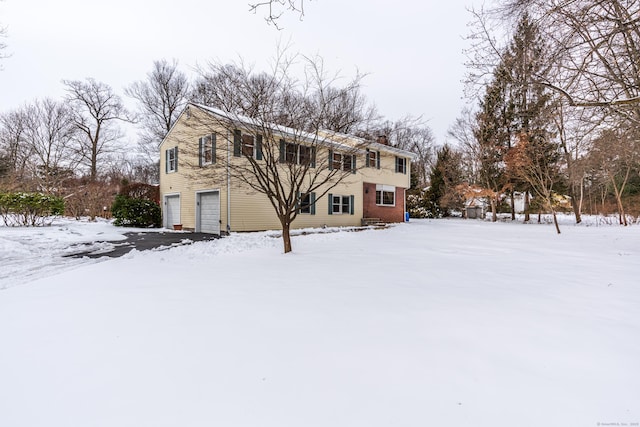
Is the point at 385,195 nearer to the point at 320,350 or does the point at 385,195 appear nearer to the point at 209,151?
the point at 209,151

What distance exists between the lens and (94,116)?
2314 centimetres

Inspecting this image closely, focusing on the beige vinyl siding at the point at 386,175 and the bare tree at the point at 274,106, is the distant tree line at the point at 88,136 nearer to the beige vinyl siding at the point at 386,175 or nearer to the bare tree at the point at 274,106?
the beige vinyl siding at the point at 386,175

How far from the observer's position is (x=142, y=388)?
1769 millimetres

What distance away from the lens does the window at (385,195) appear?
1831 cm

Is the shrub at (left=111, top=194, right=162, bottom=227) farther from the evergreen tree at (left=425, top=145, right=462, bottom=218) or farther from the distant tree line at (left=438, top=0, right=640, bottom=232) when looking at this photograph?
the evergreen tree at (left=425, top=145, right=462, bottom=218)

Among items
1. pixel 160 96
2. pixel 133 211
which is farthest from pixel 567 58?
pixel 160 96

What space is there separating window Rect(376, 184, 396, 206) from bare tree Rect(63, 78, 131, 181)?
21433 millimetres

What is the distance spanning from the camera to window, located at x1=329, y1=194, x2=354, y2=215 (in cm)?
1546

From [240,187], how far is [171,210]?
5795mm

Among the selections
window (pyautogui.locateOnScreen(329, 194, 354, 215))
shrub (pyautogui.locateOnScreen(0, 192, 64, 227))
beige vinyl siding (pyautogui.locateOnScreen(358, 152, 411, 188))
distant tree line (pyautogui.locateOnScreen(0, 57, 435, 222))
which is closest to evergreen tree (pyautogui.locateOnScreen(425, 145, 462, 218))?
beige vinyl siding (pyautogui.locateOnScreen(358, 152, 411, 188))

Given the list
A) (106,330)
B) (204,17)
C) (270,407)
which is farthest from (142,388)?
(204,17)

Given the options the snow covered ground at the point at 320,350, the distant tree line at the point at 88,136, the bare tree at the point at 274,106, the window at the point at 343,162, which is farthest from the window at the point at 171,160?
the snow covered ground at the point at 320,350

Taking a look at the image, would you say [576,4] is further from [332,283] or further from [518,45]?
[332,283]

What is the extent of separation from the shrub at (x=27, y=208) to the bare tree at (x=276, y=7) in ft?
A: 49.0
